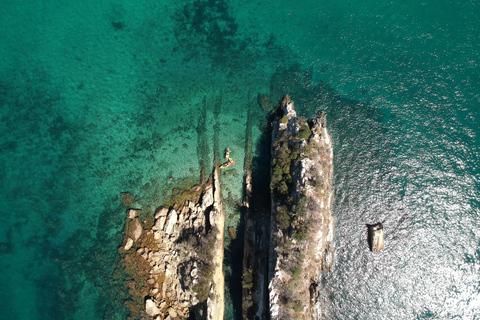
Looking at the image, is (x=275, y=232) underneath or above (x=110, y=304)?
above

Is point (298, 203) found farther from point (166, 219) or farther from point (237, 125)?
point (166, 219)

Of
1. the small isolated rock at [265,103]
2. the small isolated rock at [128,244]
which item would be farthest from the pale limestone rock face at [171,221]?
the small isolated rock at [265,103]

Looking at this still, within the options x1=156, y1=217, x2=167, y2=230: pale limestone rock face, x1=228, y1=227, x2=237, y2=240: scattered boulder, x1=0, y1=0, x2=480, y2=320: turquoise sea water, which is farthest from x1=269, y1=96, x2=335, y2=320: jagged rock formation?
x1=156, y1=217, x2=167, y2=230: pale limestone rock face

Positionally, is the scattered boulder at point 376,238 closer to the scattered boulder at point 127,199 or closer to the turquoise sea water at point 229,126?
the turquoise sea water at point 229,126

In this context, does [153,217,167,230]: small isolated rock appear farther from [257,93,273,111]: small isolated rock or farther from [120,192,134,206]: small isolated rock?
[257,93,273,111]: small isolated rock

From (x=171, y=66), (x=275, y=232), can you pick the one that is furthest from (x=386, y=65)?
(x=171, y=66)
